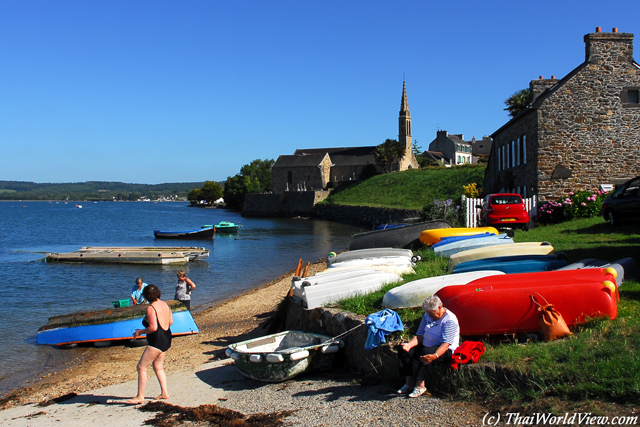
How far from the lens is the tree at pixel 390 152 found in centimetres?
8425

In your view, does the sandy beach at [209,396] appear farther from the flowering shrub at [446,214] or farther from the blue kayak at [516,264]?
the flowering shrub at [446,214]

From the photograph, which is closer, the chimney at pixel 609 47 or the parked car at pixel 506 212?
the parked car at pixel 506 212

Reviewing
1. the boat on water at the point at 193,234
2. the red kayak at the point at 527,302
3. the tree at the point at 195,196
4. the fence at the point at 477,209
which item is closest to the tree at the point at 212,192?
the tree at the point at 195,196

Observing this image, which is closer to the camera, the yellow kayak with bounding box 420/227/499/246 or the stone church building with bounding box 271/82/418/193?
the yellow kayak with bounding box 420/227/499/246

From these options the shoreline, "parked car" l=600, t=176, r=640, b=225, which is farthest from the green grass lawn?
"parked car" l=600, t=176, r=640, b=225

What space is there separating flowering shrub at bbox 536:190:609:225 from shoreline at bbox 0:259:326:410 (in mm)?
11342

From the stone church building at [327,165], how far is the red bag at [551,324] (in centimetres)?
8764

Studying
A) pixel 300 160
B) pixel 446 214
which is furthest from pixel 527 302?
pixel 300 160

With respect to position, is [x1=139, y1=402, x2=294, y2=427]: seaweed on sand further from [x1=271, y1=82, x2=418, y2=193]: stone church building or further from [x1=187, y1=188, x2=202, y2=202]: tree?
[x1=187, y1=188, x2=202, y2=202]: tree

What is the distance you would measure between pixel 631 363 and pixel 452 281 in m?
3.38

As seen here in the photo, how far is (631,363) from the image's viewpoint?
4.86 metres

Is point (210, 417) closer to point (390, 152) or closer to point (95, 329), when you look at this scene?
point (95, 329)

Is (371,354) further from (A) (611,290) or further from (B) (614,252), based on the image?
(B) (614,252)

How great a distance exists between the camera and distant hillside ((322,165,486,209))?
184ft
